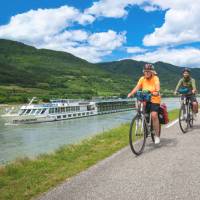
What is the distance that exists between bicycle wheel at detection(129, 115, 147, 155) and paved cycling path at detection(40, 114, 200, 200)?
18cm

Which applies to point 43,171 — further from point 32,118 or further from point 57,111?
point 57,111

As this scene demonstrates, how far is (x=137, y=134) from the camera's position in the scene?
891 cm

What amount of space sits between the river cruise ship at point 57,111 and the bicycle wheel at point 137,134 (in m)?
56.4

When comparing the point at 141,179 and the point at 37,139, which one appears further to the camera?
the point at 37,139

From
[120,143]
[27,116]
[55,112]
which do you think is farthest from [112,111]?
[120,143]

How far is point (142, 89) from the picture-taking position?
31.0 feet

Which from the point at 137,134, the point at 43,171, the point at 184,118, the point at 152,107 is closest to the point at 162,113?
the point at 152,107

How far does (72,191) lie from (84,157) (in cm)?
376

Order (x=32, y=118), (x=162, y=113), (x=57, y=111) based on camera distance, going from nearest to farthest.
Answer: (x=162, y=113) < (x=32, y=118) < (x=57, y=111)

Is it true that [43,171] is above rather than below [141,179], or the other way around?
below

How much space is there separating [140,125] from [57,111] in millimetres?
66018

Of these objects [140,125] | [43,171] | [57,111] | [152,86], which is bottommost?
[57,111]

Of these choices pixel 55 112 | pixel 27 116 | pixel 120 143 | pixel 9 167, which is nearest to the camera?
pixel 9 167

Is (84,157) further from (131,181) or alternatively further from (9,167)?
(131,181)
